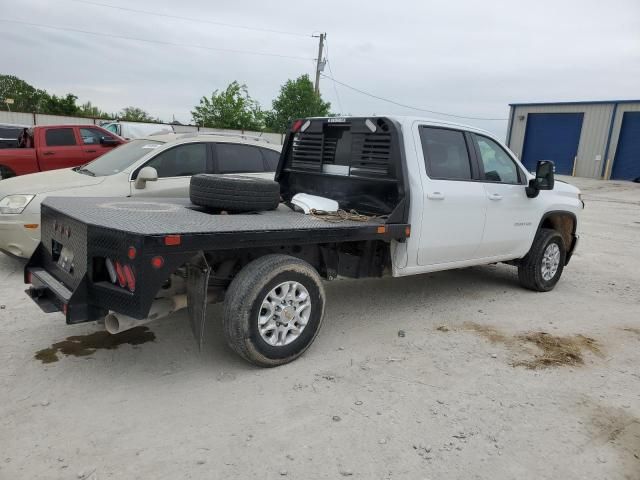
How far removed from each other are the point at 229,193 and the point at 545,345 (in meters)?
3.05

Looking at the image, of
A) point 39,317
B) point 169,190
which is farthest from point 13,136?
point 39,317

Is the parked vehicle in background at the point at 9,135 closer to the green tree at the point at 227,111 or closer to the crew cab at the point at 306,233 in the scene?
the crew cab at the point at 306,233

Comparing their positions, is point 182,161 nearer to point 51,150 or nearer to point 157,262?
point 157,262

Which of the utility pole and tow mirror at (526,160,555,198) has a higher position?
the utility pole

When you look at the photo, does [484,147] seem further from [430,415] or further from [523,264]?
[430,415]

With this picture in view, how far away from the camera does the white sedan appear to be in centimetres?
564

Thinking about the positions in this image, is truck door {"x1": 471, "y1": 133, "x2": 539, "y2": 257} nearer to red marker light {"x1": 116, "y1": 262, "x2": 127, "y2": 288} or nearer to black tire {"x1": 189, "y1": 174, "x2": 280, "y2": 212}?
black tire {"x1": 189, "y1": 174, "x2": 280, "y2": 212}

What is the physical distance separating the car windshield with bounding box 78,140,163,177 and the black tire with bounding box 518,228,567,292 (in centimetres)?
481

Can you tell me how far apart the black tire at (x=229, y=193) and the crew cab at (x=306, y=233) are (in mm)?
16

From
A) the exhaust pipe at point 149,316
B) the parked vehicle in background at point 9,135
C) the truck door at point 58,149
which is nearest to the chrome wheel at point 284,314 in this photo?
the exhaust pipe at point 149,316

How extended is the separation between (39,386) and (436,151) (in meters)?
3.80

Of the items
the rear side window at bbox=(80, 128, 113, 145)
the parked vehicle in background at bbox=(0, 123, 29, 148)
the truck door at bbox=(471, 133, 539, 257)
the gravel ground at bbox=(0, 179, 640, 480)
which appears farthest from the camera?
the parked vehicle in background at bbox=(0, 123, 29, 148)

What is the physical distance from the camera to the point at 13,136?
38.1 ft

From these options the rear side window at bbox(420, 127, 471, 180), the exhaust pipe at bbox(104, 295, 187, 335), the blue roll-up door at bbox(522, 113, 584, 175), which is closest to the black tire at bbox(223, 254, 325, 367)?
the exhaust pipe at bbox(104, 295, 187, 335)
